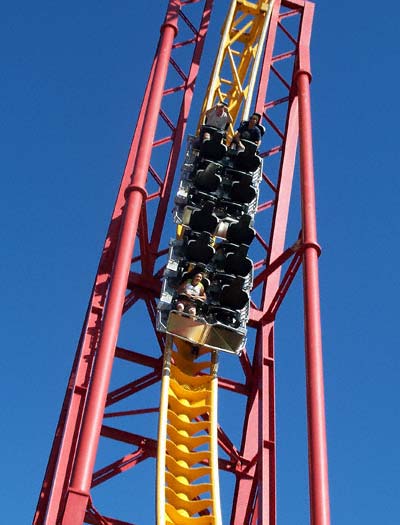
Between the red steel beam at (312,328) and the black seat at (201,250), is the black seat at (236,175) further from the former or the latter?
the black seat at (201,250)

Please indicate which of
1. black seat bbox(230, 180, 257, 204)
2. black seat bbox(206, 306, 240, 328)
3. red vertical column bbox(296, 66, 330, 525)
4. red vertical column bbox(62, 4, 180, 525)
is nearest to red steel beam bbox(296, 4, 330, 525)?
red vertical column bbox(296, 66, 330, 525)

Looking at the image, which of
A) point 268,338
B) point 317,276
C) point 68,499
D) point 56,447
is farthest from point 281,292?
point 68,499

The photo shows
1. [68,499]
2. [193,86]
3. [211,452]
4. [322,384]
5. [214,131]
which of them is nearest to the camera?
[68,499]

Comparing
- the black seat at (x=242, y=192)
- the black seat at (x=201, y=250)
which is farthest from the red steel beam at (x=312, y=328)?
the black seat at (x=201, y=250)

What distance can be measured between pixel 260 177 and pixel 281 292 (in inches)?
61.1

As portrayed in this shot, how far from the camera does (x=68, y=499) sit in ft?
24.5

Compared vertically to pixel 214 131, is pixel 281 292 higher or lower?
lower

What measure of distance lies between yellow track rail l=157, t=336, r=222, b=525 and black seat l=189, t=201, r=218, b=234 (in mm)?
1263

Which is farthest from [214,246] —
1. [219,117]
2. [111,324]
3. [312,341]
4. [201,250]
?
[111,324]

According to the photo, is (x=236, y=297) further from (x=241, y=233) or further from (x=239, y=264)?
(x=241, y=233)

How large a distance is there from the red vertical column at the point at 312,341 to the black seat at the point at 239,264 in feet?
2.56

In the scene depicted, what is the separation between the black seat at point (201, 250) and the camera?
426 inches

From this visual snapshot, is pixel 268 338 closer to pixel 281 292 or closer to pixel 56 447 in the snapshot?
pixel 281 292

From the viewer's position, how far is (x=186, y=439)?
994cm
